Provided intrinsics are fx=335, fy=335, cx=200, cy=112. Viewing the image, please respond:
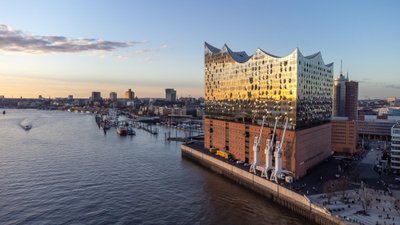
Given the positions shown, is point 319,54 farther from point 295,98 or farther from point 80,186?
point 80,186

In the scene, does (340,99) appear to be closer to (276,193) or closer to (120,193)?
(276,193)

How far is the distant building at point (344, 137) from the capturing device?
213 feet

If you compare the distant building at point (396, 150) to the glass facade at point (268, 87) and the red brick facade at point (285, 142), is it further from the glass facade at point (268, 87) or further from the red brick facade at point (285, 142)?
the glass facade at point (268, 87)

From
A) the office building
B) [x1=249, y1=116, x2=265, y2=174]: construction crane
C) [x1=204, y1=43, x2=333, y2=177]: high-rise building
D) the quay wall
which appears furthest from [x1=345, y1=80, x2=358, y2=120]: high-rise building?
[x1=249, y1=116, x2=265, y2=174]: construction crane

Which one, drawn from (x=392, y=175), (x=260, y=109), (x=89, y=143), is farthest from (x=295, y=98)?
(x=89, y=143)

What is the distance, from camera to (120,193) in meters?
38.7

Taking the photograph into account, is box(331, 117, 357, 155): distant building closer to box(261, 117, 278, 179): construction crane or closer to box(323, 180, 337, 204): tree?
box(261, 117, 278, 179): construction crane

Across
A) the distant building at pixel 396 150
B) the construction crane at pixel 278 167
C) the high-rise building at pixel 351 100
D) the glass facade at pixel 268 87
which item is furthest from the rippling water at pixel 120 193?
the high-rise building at pixel 351 100

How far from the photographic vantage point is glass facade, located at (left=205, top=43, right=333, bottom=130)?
44.8 metres

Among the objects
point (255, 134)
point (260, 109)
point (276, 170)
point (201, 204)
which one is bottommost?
point (201, 204)

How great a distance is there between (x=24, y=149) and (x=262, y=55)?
50.1 meters

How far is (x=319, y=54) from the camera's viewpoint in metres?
53.1

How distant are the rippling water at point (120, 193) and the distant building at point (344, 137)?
2940 centimetres

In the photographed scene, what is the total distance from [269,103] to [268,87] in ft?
7.60
